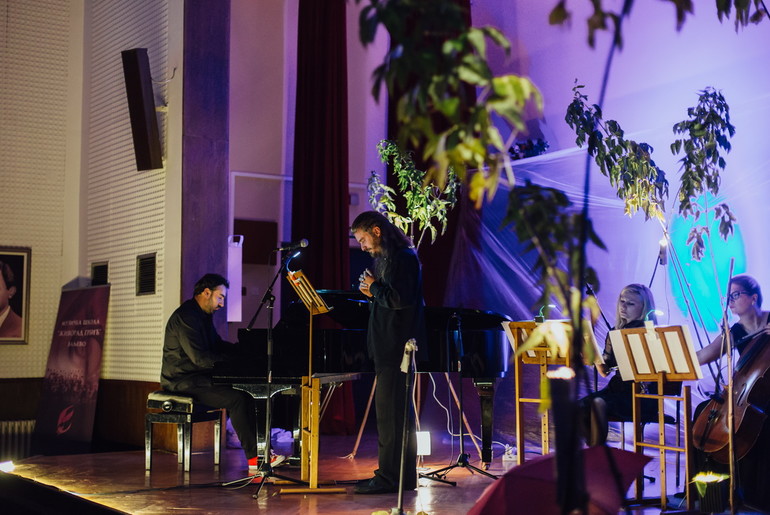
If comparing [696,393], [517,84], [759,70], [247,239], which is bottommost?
[696,393]

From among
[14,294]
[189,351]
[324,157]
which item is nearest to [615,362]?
[189,351]

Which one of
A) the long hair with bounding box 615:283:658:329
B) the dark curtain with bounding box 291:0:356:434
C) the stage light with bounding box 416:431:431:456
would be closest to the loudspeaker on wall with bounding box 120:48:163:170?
the dark curtain with bounding box 291:0:356:434

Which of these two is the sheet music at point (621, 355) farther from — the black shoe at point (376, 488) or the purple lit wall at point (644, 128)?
the black shoe at point (376, 488)

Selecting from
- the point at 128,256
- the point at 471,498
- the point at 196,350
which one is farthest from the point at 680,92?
the point at 128,256

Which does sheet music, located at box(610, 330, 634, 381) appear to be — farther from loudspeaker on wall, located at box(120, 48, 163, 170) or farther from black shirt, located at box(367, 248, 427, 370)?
loudspeaker on wall, located at box(120, 48, 163, 170)

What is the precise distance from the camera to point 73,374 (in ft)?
27.0

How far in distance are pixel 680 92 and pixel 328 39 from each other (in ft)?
12.0

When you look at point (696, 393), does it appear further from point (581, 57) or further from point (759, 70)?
point (581, 57)

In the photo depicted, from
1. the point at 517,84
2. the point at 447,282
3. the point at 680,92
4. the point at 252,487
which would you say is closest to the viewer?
the point at 517,84

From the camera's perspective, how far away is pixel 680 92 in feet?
21.7

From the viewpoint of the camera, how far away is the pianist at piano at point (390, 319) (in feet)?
16.0

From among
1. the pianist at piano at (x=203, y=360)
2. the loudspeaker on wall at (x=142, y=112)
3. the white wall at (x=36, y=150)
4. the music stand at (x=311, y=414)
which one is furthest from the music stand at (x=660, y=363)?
the white wall at (x=36, y=150)

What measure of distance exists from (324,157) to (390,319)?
4.02 metres

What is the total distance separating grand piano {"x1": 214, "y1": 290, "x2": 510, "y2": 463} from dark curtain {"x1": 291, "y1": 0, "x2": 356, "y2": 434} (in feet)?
7.67
